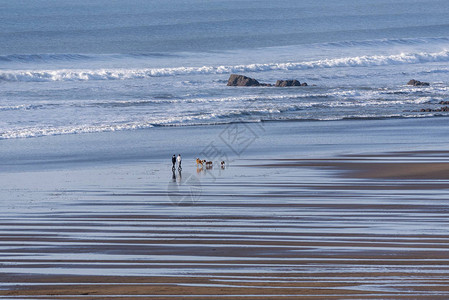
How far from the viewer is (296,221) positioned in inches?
527

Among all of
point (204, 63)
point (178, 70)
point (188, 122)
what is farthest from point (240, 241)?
point (204, 63)

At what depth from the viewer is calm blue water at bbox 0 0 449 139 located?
95.8 feet

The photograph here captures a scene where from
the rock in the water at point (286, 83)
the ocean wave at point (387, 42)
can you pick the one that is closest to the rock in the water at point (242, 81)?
the rock in the water at point (286, 83)

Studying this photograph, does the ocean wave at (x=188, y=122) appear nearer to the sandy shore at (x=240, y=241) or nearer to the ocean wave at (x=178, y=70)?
the sandy shore at (x=240, y=241)

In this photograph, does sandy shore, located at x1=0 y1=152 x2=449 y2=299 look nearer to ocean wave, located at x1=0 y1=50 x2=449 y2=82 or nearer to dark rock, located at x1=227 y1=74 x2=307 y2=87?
dark rock, located at x1=227 y1=74 x2=307 y2=87

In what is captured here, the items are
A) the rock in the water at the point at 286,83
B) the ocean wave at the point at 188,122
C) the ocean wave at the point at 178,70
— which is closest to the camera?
the ocean wave at the point at 188,122

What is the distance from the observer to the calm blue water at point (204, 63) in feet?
95.8

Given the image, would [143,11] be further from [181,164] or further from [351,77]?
[181,164]

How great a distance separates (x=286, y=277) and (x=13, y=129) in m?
16.3

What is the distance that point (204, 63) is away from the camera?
171ft

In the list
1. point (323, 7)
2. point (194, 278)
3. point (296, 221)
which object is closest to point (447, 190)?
point (296, 221)

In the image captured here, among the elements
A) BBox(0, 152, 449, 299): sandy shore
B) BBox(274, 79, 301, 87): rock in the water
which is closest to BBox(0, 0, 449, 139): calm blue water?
BBox(274, 79, 301, 87): rock in the water

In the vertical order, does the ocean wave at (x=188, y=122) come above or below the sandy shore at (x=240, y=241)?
above

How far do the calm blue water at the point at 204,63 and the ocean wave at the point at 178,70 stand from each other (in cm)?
7
